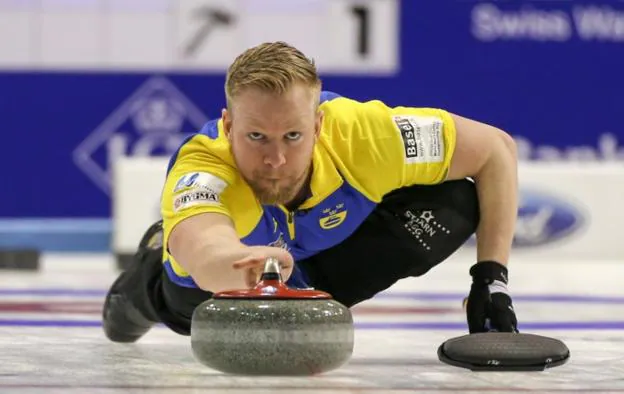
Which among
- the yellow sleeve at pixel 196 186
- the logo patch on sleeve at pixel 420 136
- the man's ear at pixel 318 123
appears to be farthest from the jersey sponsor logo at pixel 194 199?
the logo patch on sleeve at pixel 420 136

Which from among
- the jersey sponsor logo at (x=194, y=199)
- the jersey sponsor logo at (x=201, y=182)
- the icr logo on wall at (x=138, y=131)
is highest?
the jersey sponsor logo at (x=201, y=182)

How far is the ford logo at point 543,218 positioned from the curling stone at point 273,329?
622 cm

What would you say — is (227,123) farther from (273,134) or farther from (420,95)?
(420,95)

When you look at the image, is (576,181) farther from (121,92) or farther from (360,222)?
(360,222)

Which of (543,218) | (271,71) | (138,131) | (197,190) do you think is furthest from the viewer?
(138,131)

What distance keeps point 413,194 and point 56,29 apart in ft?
23.2

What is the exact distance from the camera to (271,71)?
2.43m

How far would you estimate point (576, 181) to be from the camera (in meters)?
8.42

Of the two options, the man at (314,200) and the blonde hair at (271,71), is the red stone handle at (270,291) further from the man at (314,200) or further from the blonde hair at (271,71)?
the blonde hair at (271,71)

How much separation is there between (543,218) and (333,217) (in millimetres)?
5619

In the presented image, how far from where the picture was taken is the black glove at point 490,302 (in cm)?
278

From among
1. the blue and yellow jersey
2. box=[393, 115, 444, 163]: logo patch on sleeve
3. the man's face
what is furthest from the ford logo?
the man's face

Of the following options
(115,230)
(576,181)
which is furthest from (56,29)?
(576,181)

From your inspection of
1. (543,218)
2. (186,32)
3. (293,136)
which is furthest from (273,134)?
(186,32)
